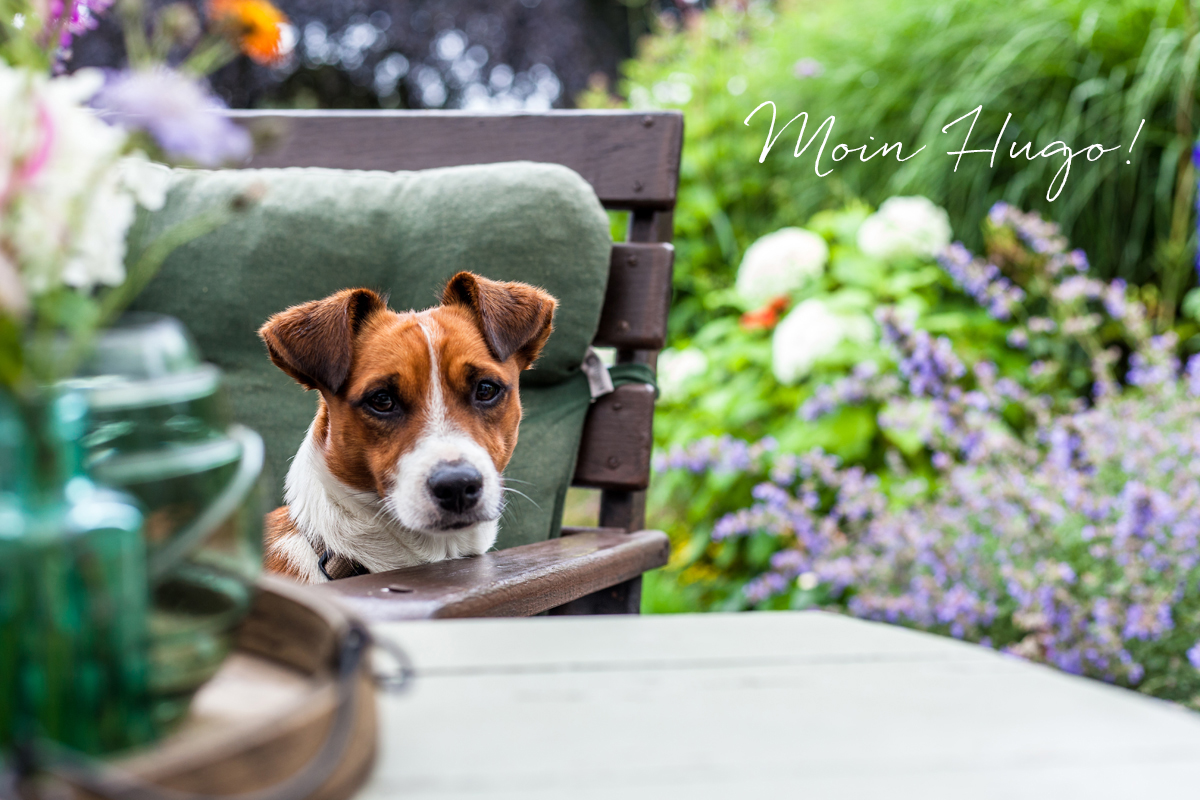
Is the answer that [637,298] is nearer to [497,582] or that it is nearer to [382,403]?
[382,403]

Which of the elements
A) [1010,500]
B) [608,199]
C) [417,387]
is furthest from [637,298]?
[1010,500]

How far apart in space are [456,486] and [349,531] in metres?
0.29

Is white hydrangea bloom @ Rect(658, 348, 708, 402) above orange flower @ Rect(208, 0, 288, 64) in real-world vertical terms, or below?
below

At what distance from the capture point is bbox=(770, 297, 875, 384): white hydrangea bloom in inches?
126

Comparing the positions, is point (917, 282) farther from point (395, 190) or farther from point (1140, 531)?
point (395, 190)

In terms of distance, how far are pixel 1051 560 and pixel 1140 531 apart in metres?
0.23

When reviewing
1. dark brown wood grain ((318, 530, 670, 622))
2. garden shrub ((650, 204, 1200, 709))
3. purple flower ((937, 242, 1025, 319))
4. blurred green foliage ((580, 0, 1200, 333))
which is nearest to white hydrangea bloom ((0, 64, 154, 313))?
dark brown wood grain ((318, 530, 670, 622))

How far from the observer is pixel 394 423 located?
68.2 inches

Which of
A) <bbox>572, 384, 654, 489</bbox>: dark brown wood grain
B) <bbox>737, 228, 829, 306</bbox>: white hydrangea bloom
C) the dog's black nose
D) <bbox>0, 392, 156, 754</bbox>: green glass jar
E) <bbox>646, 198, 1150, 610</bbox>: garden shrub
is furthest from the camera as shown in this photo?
<bbox>737, 228, 829, 306</bbox>: white hydrangea bloom

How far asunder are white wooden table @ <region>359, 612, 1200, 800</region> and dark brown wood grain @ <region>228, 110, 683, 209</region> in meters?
1.45

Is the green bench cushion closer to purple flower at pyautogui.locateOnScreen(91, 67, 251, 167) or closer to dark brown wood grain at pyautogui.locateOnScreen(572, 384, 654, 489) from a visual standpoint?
dark brown wood grain at pyautogui.locateOnScreen(572, 384, 654, 489)

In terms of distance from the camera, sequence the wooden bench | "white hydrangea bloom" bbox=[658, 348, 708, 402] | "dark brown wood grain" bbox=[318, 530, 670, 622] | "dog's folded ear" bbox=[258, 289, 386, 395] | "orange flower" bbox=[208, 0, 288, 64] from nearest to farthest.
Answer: "orange flower" bbox=[208, 0, 288, 64] < "dark brown wood grain" bbox=[318, 530, 670, 622] < "dog's folded ear" bbox=[258, 289, 386, 395] < the wooden bench < "white hydrangea bloom" bbox=[658, 348, 708, 402]

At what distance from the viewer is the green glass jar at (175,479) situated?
1.93 ft

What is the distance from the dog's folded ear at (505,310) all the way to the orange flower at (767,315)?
1839mm
